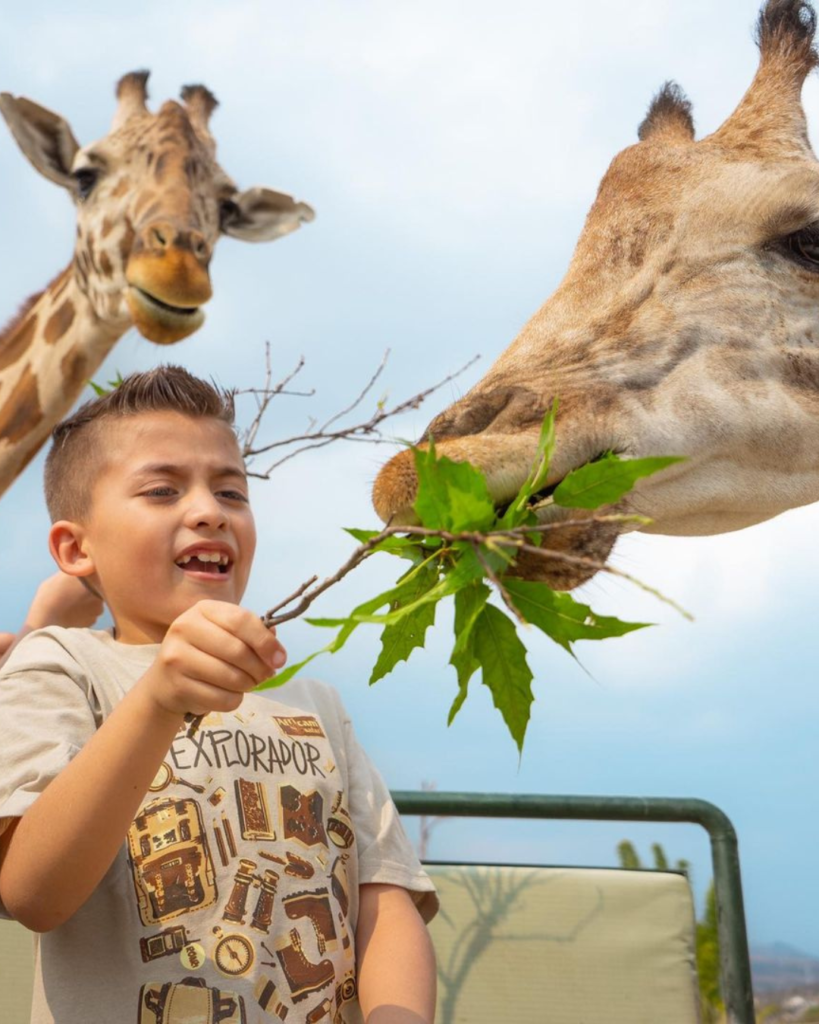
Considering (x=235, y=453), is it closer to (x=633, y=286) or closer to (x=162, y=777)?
(x=162, y=777)

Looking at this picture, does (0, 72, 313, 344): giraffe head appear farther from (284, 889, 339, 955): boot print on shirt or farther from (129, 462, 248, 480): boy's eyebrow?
(284, 889, 339, 955): boot print on shirt

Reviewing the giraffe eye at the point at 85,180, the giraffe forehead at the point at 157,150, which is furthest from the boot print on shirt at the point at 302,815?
the giraffe eye at the point at 85,180

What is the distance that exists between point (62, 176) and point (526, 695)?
3.58 metres

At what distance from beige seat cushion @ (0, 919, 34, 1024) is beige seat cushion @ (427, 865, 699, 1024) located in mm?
688

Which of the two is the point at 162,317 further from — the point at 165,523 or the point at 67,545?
the point at 165,523

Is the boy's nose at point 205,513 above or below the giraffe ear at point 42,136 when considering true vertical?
below

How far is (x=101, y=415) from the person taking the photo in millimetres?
1525

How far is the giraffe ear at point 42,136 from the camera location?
13.2ft

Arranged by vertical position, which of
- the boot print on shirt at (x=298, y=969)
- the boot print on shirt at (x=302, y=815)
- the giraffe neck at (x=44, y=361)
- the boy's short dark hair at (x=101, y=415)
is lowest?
the boot print on shirt at (x=298, y=969)

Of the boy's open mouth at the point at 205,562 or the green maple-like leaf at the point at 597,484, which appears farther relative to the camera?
the boy's open mouth at the point at 205,562

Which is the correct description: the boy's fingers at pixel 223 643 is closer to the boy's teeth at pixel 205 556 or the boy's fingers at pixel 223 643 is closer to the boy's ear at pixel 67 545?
the boy's teeth at pixel 205 556

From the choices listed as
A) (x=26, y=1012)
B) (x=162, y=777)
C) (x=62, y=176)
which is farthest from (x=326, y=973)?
(x=62, y=176)

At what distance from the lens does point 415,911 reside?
145 centimetres

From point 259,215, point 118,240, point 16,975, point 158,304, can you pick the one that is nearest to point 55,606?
point 16,975
